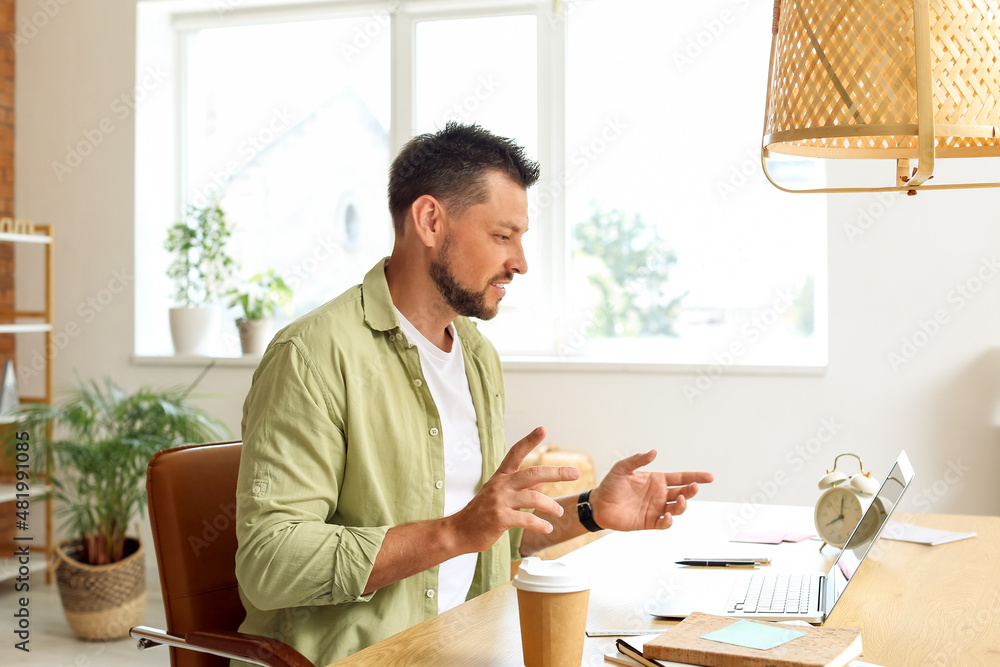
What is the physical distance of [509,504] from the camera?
1.26 m

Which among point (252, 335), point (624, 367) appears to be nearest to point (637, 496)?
point (624, 367)

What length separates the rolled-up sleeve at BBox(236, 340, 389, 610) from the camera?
136 centimetres

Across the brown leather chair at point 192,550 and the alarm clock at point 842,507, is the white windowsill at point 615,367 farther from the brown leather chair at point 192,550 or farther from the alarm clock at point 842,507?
the brown leather chair at point 192,550

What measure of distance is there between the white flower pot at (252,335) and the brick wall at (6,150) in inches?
46.1

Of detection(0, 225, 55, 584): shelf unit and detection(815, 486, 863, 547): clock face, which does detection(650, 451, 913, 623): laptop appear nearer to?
detection(815, 486, 863, 547): clock face

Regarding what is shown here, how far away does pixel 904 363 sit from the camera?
3154 millimetres

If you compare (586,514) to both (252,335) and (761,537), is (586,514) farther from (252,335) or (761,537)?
(252,335)

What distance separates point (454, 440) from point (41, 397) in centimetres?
315

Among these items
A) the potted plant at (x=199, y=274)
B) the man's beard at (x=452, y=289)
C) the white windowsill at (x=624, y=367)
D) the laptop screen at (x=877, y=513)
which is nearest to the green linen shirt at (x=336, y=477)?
the man's beard at (x=452, y=289)

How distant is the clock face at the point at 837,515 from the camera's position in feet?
5.81

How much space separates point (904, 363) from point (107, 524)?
2.91m

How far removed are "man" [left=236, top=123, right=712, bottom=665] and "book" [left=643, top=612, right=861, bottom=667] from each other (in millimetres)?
229

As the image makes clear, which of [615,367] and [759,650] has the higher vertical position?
[615,367]

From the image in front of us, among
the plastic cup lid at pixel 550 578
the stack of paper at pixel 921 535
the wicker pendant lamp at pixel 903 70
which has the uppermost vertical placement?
the wicker pendant lamp at pixel 903 70
